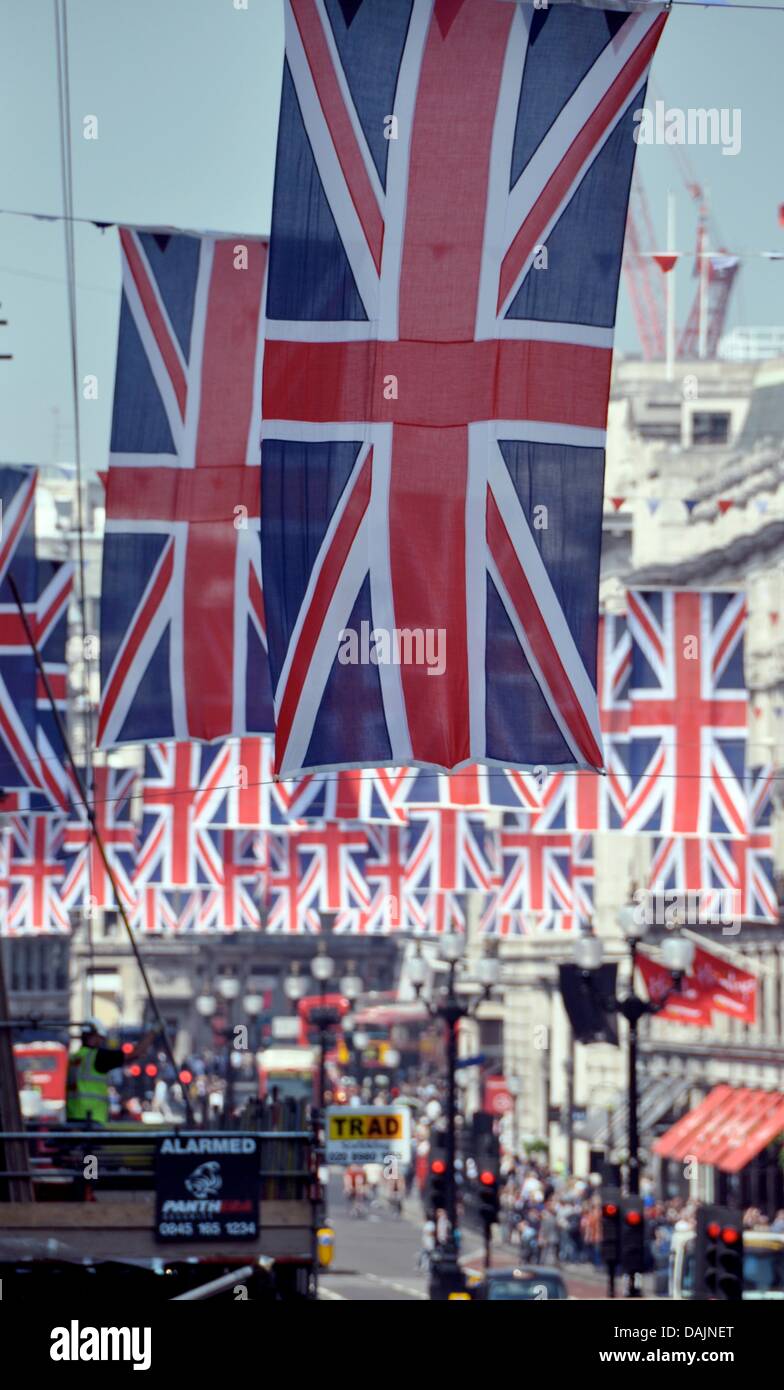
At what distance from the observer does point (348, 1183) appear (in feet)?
218

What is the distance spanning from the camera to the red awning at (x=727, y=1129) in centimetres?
5397

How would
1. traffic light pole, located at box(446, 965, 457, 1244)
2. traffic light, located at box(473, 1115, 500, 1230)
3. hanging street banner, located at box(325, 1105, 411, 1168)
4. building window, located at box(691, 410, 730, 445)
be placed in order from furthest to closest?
building window, located at box(691, 410, 730, 445)
traffic light pole, located at box(446, 965, 457, 1244)
traffic light, located at box(473, 1115, 500, 1230)
hanging street banner, located at box(325, 1105, 411, 1168)

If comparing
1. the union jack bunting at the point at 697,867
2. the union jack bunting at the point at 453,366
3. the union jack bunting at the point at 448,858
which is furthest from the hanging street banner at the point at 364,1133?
the union jack bunting at the point at 448,858

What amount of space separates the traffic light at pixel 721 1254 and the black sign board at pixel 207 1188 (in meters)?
7.18

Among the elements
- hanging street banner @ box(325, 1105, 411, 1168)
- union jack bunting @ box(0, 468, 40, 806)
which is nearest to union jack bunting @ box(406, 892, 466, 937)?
union jack bunting @ box(0, 468, 40, 806)

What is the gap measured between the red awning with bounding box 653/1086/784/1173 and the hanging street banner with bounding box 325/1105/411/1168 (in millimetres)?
31714

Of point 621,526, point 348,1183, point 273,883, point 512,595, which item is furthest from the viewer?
point 621,526

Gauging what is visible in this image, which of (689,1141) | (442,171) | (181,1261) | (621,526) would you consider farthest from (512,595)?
(621,526)

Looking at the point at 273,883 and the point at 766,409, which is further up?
the point at 766,409

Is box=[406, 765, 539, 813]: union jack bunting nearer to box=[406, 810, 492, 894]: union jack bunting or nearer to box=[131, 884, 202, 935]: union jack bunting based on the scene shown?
box=[406, 810, 492, 894]: union jack bunting

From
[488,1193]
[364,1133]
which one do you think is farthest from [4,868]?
[364,1133]

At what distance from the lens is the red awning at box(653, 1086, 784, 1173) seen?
54.0 m

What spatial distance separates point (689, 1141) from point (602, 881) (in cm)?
1473
